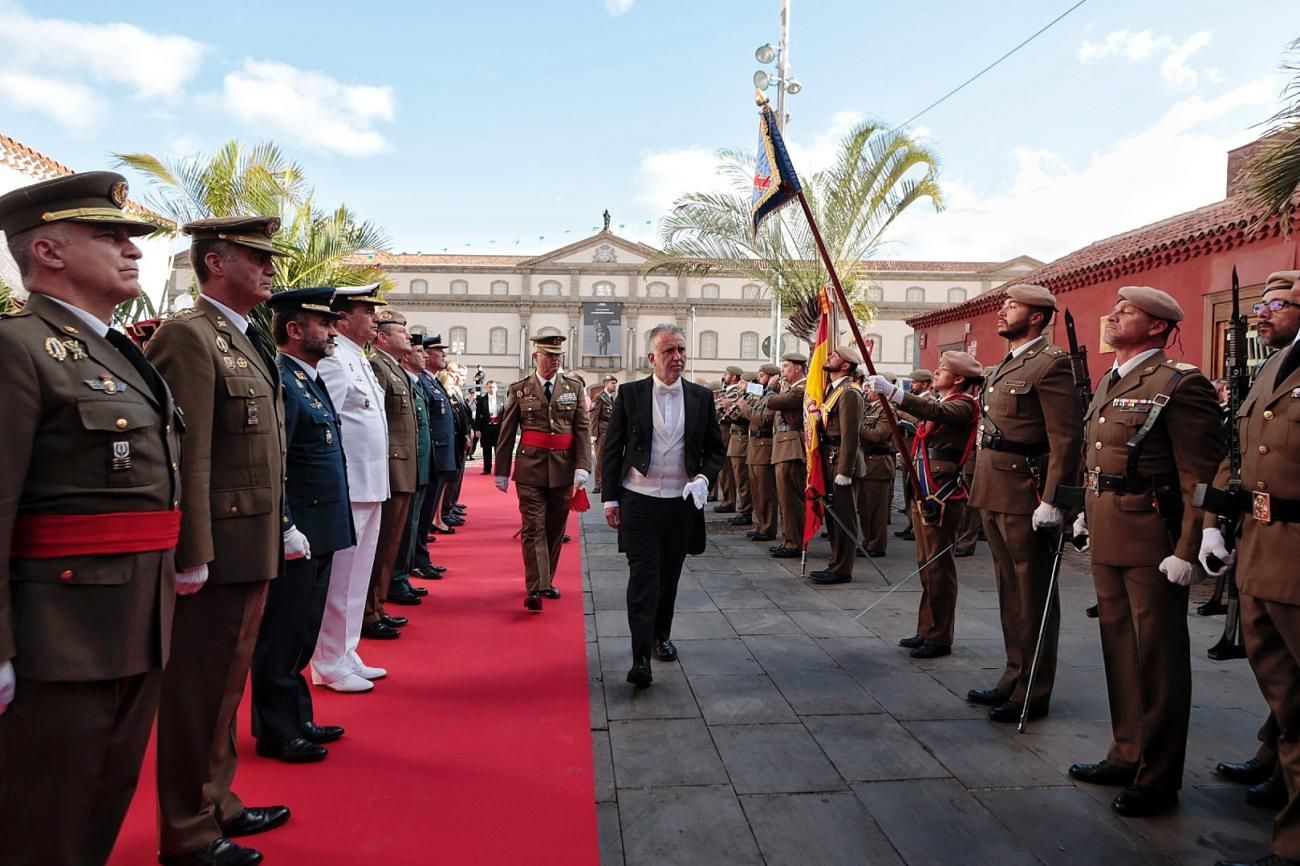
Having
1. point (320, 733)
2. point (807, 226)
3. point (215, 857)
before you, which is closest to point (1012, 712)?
point (320, 733)

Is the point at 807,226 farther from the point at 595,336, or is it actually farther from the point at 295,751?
the point at 595,336

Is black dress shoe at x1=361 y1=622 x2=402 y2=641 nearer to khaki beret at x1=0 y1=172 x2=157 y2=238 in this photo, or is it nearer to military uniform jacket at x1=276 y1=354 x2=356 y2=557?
military uniform jacket at x1=276 y1=354 x2=356 y2=557

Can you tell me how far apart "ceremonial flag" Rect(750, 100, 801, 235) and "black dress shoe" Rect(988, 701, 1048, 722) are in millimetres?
3366

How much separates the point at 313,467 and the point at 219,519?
0.93 m

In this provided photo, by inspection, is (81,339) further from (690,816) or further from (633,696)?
(633,696)

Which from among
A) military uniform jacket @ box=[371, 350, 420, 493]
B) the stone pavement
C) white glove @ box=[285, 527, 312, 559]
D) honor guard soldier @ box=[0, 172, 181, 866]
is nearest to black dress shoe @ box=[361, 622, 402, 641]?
military uniform jacket @ box=[371, 350, 420, 493]

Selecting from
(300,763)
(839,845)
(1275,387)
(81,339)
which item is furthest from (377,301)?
(1275,387)

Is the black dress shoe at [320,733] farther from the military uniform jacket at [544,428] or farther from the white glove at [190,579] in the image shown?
the military uniform jacket at [544,428]

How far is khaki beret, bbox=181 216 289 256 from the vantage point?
2849 mm

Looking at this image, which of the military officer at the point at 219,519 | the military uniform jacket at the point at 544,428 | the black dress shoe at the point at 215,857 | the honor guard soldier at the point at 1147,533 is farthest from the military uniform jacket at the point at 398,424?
the honor guard soldier at the point at 1147,533

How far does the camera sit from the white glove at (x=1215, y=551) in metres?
3.01

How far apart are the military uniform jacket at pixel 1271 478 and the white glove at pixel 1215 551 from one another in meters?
0.04

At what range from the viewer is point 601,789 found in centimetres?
333

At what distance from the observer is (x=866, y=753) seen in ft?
12.2
